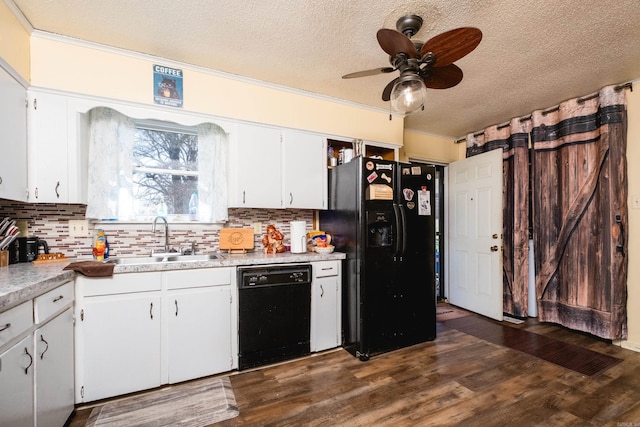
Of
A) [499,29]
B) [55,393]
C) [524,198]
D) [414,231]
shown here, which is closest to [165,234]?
[55,393]

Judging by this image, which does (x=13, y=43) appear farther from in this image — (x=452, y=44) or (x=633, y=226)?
(x=633, y=226)

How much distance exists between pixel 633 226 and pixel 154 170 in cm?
450

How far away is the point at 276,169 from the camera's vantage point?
108 inches

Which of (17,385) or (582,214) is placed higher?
(582,214)

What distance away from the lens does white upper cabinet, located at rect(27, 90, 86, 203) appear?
1989mm

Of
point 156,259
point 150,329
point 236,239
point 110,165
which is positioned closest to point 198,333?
point 150,329

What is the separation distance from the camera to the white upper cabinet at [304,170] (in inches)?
110

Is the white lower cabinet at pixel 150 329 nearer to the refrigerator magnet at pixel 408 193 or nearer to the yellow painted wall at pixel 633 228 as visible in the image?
the refrigerator magnet at pixel 408 193

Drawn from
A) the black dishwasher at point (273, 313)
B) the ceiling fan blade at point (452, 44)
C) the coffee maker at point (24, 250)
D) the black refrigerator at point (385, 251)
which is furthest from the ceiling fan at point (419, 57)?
the coffee maker at point (24, 250)

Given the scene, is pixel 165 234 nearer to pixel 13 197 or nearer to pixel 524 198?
pixel 13 197

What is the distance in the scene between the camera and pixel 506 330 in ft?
10.5

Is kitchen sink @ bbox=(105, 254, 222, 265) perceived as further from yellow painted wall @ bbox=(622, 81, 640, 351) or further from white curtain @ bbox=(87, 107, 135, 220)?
yellow painted wall @ bbox=(622, 81, 640, 351)

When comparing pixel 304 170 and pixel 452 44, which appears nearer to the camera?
pixel 452 44

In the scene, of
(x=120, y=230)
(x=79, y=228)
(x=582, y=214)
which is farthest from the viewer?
(x=582, y=214)
